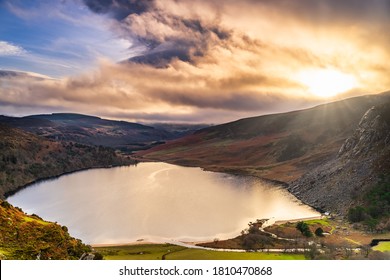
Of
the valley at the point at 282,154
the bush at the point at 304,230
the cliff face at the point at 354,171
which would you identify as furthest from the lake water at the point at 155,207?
the bush at the point at 304,230

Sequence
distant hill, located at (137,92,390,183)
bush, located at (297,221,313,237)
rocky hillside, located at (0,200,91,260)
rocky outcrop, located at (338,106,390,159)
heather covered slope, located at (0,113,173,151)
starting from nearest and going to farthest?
Answer: rocky hillside, located at (0,200,91,260) → bush, located at (297,221,313,237) → rocky outcrop, located at (338,106,390,159) → distant hill, located at (137,92,390,183) → heather covered slope, located at (0,113,173,151)

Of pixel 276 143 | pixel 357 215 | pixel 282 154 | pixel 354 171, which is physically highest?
pixel 276 143

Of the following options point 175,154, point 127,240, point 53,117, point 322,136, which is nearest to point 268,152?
point 322,136

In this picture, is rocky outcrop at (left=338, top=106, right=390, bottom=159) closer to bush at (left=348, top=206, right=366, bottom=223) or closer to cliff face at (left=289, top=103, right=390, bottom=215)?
cliff face at (left=289, top=103, right=390, bottom=215)

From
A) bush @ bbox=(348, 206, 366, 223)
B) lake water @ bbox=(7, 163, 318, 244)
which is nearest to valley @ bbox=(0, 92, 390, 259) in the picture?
bush @ bbox=(348, 206, 366, 223)

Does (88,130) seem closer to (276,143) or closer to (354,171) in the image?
(276,143)

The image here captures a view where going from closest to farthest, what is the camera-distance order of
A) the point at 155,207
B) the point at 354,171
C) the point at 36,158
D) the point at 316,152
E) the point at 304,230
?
the point at 304,230 < the point at 155,207 < the point at 354,171 < the point at 36,158 < the point at 316,152

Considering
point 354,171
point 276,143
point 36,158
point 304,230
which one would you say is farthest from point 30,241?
point 276,143
